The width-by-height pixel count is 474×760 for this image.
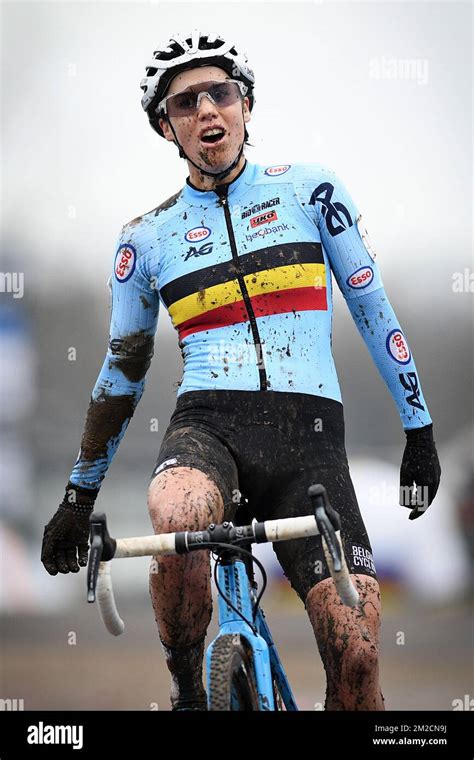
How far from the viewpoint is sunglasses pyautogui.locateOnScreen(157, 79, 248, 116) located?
4754 mm

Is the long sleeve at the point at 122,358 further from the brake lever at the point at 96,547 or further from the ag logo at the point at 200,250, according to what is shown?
the brake lever at the point at 96,547

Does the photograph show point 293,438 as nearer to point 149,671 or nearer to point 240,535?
point 240,535

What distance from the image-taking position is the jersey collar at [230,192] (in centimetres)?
475

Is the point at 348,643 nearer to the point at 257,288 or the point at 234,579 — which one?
the point at 234,579

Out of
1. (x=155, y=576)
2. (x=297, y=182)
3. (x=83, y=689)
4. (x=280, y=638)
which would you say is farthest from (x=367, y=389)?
(x=155, y=576)

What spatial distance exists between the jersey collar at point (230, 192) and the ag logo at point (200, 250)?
206 mm

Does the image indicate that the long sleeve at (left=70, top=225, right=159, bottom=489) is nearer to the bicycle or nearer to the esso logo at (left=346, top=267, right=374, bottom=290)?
the esso logo at (left=346, top=267, right=374, bottom=290)

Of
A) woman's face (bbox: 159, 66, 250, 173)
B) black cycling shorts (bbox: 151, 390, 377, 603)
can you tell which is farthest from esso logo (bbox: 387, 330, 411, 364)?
woman's face (bbox: 159, 66, 250, 173)

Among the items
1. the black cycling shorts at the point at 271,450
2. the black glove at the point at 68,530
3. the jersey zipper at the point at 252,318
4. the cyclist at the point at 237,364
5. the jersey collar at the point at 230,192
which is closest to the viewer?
the cyclist at the point at 237,364

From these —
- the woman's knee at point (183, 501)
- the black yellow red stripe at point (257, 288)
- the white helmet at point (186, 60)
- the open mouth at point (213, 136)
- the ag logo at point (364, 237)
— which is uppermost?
the white helmet at point (186, 60)

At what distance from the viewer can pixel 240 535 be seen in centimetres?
369

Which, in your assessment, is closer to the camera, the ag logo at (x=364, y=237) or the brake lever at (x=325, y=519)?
the brake lever at (x=325, y=519)

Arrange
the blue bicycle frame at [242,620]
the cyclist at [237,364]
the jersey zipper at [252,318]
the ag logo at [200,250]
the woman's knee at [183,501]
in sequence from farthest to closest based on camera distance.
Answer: the ag logo at [200,250], the jersey zipper at [252,318], the cyclist at [237,364], the woman's knee at [183,501], the blue bicycle frame at [242,620]
